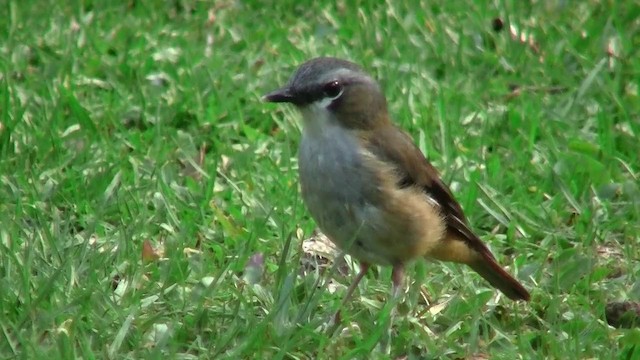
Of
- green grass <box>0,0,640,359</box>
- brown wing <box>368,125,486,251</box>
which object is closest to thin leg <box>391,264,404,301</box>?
green grass <box>0,0,640,359</box>

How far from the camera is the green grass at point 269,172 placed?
5.98 meters

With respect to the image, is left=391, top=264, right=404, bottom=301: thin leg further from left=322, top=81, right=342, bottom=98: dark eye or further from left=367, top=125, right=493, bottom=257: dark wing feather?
left=322, top=81, right=342, bottom=98: dark eye

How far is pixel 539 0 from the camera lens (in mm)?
9945

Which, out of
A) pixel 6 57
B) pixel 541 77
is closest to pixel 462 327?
pixel 541 77

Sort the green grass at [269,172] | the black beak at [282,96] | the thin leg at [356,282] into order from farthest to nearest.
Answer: the thin leg at [356,282] → the black beak at [282,96] → the green grass at [269,172]

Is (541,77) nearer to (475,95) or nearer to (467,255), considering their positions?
(475,95)

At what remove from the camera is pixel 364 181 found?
6.25 meters

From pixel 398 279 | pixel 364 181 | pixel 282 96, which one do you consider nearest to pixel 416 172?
pixel 364 181

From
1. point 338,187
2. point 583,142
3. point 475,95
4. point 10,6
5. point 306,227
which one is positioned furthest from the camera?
point 10,6

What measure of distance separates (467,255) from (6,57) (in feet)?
12.2

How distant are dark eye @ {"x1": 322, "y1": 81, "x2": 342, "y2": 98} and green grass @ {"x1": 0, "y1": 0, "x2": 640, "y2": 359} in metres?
0.82

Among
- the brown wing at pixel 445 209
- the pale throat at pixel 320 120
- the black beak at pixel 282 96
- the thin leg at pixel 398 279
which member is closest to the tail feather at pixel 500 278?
the brown wing at pixel 445 209

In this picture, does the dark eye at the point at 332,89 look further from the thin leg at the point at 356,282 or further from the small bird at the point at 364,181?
the thin leg at the point at 356,282

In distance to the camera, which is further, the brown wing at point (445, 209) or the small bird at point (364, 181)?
the brown wing at point (445, 209)
